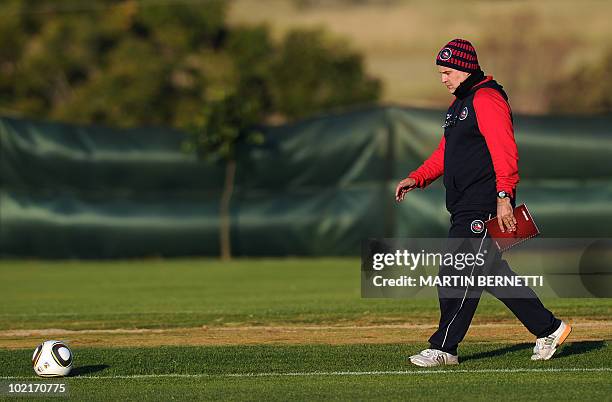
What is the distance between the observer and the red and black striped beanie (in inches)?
315

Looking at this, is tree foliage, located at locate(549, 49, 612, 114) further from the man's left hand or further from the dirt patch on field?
the man's left hand

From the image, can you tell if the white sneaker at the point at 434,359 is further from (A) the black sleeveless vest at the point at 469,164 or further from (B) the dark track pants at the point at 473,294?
(A) the black sleeveless vest at the point at 469,164

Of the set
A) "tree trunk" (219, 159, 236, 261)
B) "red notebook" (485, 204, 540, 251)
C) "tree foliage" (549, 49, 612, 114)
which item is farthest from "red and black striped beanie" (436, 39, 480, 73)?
"tree foliage" (549, 49, 612, 114)

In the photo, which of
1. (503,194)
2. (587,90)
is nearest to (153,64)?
(587,90)

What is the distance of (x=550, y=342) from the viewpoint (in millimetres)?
8156

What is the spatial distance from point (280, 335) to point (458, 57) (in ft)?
11.5

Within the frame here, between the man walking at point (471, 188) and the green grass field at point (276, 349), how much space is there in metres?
0.27

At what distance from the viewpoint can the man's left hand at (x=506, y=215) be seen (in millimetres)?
7688

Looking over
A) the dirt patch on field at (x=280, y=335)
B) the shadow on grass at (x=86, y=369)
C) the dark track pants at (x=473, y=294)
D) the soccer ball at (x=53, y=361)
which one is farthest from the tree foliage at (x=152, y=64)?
the dark track pants at (x=473, y=294)

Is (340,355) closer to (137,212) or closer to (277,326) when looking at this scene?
(277,326)

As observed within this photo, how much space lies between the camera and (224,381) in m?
7.76

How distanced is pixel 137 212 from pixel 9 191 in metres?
2.40

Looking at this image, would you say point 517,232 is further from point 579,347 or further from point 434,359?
point 579,347

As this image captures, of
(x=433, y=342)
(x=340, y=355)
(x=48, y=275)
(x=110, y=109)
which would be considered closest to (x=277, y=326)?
(x=340, y=355)
